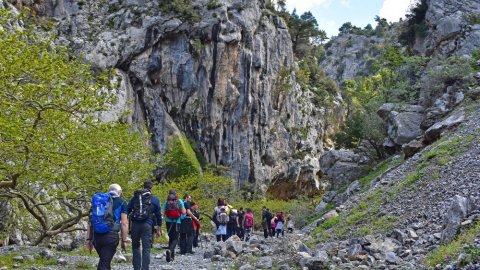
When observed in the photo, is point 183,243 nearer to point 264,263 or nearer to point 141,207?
point 264,263

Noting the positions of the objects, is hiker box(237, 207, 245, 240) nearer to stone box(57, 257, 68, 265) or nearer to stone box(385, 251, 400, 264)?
stone box(57, 257, 68, 265)

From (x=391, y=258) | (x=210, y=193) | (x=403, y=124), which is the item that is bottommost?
(x=391, y=258)

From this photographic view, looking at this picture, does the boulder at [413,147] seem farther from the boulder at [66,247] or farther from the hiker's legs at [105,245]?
the hiker's legs at [105,245]

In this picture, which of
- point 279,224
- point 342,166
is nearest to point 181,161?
point 342,166

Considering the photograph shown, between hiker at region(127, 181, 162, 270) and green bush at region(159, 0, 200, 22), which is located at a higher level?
green bush at region(159, 0, 200, 22)

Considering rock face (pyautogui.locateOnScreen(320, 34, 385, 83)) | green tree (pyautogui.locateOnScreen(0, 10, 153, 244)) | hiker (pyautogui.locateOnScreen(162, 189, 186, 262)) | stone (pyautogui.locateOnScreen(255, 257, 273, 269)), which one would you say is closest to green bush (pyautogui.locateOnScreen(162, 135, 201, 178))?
green tree (pyautogui.locateOnScreen(0, 10, 153, 244))

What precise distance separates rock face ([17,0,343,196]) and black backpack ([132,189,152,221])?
151 feet

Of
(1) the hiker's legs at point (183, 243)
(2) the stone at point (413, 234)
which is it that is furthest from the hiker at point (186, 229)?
(2) the stone at point (413, 234)

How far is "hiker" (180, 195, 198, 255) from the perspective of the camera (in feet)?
55.5

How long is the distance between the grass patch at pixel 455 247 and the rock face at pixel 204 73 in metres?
49.3

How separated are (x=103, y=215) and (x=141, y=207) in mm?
1559

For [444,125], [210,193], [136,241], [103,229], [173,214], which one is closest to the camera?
[103,229]

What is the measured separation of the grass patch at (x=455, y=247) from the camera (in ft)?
26.5

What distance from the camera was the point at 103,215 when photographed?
28.2ft
